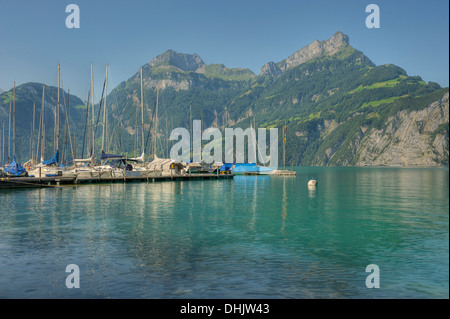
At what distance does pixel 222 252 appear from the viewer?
93.9 feet

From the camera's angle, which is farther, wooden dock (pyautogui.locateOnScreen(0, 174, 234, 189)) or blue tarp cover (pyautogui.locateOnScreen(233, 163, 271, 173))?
blue tarp cover (pyautogui.locateOnScreen(233, 163, 271, 173))

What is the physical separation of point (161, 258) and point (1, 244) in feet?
43.9

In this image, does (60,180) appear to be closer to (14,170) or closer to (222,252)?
(14,170)

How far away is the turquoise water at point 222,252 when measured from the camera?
20.4 meters

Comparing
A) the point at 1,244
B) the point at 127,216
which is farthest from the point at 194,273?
the point at 127,216

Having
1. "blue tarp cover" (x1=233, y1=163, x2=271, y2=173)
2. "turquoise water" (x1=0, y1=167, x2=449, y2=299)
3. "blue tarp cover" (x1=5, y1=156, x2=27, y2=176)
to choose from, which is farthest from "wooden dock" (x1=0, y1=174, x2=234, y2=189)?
"blue tarp cover" (x1=233, y1=163, x2=271, y2=173)

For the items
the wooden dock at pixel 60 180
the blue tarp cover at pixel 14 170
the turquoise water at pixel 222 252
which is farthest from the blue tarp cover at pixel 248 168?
the turquoise water at pixel 222 252

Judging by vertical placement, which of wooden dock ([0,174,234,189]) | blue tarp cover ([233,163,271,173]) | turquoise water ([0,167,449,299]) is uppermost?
blue tarp cover ([233,163,271,173])

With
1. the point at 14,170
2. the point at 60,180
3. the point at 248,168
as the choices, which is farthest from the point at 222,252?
the point at 248,168

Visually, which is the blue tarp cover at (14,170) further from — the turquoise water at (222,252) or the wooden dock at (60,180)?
the turquoise water at (222,252)

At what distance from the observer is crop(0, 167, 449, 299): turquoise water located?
20359 mm

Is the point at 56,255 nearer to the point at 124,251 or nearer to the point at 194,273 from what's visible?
the point at 124,251

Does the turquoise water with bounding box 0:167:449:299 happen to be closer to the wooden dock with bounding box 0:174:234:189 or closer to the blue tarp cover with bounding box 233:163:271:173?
the wooden dock with bounding box 0:174:234:189

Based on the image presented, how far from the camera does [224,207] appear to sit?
57781mm
